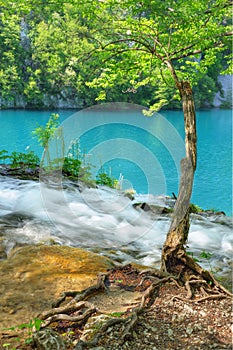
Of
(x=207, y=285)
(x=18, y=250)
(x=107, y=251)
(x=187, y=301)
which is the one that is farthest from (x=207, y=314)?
(x=18, y=250)

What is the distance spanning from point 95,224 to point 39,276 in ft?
9.75

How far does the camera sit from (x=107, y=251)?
519cm

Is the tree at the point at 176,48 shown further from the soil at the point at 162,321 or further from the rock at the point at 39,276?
the rock at the point at 39,276

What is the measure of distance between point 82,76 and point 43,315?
141ft

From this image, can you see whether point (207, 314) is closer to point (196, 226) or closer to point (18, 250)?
point (18, 250)

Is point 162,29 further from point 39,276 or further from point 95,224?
point 39,276

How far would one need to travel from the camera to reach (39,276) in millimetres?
3822

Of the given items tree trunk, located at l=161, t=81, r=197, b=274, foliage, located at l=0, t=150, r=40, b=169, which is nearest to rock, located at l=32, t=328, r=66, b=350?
tree trunk, located at l=161, t=81, r=197, b=274

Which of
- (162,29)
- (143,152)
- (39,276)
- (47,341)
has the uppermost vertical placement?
(162,29)

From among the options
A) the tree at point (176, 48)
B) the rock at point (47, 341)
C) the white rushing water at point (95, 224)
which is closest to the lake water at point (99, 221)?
the white rushing water at point (95, 224)

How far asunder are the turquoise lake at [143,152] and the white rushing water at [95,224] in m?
1.45

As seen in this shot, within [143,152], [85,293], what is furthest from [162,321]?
[143,152]

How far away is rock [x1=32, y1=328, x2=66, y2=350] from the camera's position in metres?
2.39

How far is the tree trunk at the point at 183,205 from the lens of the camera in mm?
3869
